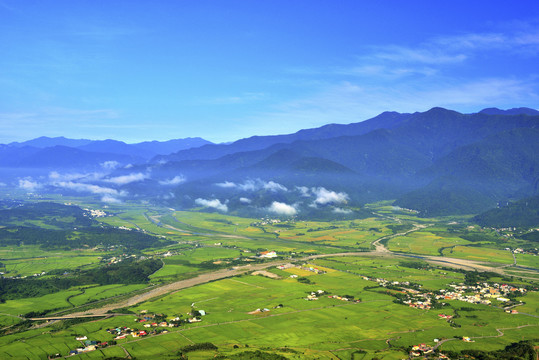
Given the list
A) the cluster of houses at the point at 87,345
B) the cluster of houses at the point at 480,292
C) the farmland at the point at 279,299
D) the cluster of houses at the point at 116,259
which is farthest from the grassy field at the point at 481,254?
the cluster of houses at the point at 87,345

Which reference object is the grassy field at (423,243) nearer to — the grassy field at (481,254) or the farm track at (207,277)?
the grassy field at (481,254)

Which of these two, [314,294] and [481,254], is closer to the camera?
[314,294]

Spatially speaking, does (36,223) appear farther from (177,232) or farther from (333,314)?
(333,314)

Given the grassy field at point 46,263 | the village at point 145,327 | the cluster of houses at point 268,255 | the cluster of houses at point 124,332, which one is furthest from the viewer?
the cluster of houses at point 268,255

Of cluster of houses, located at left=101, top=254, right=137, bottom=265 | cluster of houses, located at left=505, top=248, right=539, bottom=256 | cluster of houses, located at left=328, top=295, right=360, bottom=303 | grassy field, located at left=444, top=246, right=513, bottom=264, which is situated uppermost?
cluster of houses, located at left=101, top=254, right=137, bottom=265

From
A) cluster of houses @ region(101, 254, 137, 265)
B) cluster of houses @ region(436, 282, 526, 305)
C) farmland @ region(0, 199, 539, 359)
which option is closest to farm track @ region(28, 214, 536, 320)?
farmland @ region(0, 199, 539, 359)

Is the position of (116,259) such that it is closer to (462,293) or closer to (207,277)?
(207,277)

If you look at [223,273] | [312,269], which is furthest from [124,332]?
[312,269]

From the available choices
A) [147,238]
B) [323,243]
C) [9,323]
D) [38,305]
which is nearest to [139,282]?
[38,305]

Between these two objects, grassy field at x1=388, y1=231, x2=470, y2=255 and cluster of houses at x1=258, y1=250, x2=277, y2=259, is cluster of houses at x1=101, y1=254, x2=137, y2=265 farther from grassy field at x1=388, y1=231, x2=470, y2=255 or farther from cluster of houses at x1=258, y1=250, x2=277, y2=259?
grassy field at x1=388, y1=231, x2=470, y2=255

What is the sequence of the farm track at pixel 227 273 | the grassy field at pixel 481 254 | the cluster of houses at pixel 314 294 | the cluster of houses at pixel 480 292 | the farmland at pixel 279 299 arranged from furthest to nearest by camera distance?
1. the grassy field at pixel 481 254
2. the cluster of houses at pixel 314 294
3. the cluster of houses at pixel 480 292
4. the farm track at pixel 227 273
5. the farmland at pixel 279 299

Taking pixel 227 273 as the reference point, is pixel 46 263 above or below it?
above
